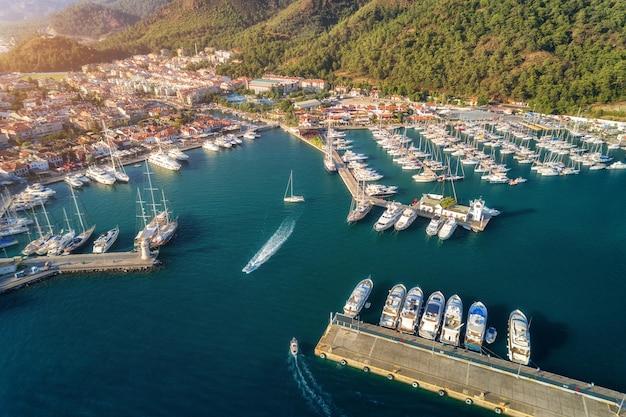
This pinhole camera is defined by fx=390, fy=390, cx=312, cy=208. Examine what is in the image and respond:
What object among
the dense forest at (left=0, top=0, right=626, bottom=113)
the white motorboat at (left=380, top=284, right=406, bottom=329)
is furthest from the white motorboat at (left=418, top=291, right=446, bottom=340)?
the dense forest at (left=0, top=0, right=626, bottom=113)

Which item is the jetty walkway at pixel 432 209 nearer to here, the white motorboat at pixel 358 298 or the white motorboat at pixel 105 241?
the white motorboat at pixel 358 298

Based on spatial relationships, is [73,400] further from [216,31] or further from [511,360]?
[216,31]

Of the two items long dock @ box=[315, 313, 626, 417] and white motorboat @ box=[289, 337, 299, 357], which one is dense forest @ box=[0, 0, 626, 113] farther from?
white motorboat @ box=[289, 337, 299, 357]

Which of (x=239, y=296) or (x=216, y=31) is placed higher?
(x=216, y=31)

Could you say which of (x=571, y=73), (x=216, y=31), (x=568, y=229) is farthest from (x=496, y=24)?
(x=216, y=31)

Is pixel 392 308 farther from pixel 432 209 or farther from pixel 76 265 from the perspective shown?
pixel 76 265

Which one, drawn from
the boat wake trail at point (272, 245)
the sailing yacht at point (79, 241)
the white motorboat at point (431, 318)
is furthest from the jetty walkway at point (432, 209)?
the sailing yacht at point (79, 241)
